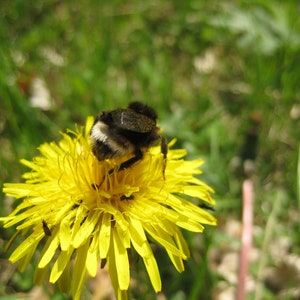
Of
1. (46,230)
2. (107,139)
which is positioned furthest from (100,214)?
(107,139)

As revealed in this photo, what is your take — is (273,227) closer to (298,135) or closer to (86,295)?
(298,135)

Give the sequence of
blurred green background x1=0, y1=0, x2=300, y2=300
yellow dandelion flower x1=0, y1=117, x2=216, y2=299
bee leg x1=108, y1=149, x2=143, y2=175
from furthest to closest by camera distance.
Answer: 1. blurred green background x1=0, y1=0, x2=300, y2=300
2. bee leg x1=108, y1=149, x2=143, y2=175
3. yellow dandelion flower x1=0, y1=117, x2=216, y2=299

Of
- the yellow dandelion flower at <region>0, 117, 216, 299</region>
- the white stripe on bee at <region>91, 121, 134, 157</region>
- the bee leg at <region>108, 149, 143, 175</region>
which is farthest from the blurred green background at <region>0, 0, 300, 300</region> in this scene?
the white stripe on bee at <region>91, 121, 134, 157</region>

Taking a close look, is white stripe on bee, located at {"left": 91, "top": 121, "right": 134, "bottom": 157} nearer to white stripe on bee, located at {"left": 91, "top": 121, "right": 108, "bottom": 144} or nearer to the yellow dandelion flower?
white stripe on bee, located at {"left": 91, "top": 121, "right": 108, "bottom": 144}

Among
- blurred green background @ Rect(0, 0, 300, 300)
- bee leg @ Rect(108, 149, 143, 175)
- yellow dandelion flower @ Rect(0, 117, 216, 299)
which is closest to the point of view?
yellow dandelion flower @ Rect(0, 117, 216, 299)

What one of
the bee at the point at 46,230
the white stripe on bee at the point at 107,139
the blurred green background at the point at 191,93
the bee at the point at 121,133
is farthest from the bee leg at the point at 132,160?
the blurred green background at the point at 191,93
